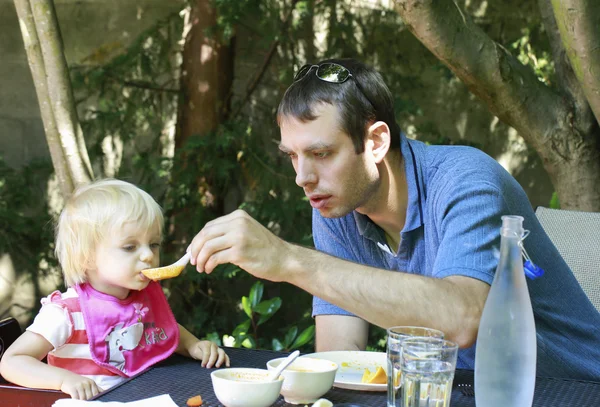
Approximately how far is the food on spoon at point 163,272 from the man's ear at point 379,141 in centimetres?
68

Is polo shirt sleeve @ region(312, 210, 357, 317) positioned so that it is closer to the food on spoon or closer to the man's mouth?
the man's mouth

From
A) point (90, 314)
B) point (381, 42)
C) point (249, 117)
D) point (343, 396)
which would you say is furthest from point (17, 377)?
point (381, 42)

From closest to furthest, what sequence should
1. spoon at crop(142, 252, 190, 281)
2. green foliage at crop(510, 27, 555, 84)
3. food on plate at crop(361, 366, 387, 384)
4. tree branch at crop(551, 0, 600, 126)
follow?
food on plate at crop(361, 366, 387, 384)
spoon at crop(142, 252, 190, 281)
tree branch at crop(551, 0, 600, 126)
green foliage at crop(510, 27, 555, 84)

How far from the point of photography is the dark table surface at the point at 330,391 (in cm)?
174

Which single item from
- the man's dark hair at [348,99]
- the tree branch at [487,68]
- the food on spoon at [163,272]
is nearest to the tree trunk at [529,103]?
the tree branch at [487,68]

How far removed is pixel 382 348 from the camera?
4297mm

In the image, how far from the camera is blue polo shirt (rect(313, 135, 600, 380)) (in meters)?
2.04

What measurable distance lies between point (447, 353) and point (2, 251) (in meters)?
3.69

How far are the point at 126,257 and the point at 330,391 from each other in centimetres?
85

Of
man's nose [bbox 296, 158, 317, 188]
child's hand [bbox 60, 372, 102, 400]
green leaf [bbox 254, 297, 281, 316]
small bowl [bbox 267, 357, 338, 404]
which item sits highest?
man's nose [bbox 296, 158, 317, 188]

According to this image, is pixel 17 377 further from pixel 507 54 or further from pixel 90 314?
pixel 507 54

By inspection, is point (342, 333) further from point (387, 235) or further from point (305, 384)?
point (305, 384)

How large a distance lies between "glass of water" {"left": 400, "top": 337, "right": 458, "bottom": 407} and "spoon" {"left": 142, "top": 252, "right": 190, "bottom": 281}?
2.36 ft

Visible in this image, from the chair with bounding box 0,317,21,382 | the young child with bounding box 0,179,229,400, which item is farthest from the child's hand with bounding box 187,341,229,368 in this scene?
the chair with bounding box 0,317,21,382
